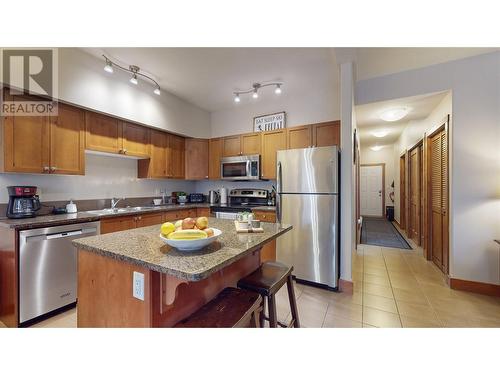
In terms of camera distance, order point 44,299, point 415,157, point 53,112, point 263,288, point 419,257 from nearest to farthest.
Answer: point 263,288 < point 44,299 < point 53,112 < point 419,257 < point 415,157

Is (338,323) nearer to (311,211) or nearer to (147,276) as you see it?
(311,211)

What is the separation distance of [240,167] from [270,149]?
2.03ft

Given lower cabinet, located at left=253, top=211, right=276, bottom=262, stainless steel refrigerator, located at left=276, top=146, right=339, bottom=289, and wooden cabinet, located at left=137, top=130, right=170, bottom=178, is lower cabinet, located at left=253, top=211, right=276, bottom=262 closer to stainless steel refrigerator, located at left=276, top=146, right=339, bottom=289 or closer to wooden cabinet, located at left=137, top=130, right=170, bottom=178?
stainless steel refrigerator, located at left=276, top=146, right=339, bottom=289

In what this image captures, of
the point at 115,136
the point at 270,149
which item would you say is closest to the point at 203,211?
the point at 270,149

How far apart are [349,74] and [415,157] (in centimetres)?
300

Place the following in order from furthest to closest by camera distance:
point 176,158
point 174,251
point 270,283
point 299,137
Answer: point 176,158 < point 299,137 < point 270,283 < point 174,251

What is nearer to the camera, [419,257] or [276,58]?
[276,58]

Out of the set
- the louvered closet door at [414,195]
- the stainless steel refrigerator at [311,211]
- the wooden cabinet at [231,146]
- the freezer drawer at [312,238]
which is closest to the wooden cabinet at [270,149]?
the wooden cabinet at [231,146]

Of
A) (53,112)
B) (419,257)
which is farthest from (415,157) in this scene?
(53,112)

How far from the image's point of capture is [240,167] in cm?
379

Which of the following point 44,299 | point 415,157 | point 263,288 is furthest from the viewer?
point 415,157
